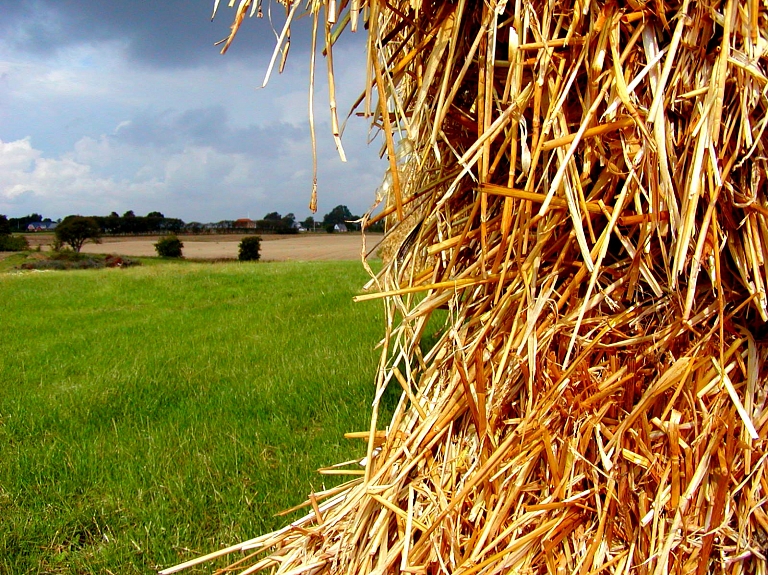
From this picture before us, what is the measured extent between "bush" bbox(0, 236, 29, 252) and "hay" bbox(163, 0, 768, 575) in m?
44.5

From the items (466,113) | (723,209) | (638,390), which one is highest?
(466,113)

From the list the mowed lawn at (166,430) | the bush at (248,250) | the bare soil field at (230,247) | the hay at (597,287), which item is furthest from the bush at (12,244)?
the hay at (597,287)

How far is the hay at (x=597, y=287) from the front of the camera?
4.50 ft

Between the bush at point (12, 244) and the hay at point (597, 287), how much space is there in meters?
Result: 44.5

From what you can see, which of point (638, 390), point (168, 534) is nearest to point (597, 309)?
point (638, 390)

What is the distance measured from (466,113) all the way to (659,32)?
50 centimetres

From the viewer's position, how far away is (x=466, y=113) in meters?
1.61

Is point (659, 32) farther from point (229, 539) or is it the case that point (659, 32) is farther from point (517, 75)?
point (229, 539)

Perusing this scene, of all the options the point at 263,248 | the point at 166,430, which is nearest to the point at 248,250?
the point at 263,248

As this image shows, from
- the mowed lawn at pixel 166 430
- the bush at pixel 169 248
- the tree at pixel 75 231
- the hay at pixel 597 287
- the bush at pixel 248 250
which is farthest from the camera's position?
the tree at pixel 75 231

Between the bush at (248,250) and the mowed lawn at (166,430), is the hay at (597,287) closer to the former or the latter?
the mowed lawn at (166,430)

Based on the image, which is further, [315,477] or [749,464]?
[315,477]

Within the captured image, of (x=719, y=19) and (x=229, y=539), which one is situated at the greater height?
(x=719, y=19)

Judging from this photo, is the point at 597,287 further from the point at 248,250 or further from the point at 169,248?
the point at 169,248
